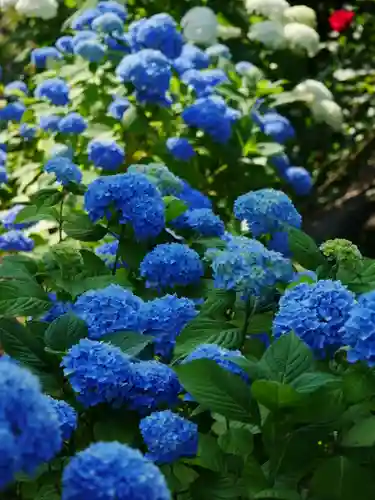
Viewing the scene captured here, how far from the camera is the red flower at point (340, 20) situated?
4523 millimetres

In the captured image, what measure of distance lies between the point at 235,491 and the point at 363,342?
0.25m

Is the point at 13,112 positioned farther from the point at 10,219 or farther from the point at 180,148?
the point at 10,219

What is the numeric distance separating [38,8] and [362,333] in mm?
2756

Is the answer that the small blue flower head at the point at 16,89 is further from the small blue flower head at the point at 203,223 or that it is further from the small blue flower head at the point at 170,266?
the small blue flower head at the point at 170,266

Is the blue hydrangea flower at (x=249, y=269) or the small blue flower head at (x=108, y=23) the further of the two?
the small blue flower head at (x=108, y=23)

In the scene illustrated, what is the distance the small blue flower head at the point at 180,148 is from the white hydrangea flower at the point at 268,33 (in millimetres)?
1123

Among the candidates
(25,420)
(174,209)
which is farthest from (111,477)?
(174,209)

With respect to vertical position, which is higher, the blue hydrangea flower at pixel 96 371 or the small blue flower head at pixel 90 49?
the blue hydrangea flower at pixel 96 371

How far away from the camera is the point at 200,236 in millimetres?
1774

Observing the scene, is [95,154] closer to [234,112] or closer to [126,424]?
[234,112]

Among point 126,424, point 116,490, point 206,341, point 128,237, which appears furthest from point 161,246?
point 116,490

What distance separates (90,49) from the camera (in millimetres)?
2891

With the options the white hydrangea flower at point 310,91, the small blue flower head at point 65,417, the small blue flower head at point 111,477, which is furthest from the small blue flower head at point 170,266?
the white hydrangea flower at point 310,91

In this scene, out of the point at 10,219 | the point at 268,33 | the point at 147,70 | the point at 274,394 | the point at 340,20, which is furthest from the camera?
the point at 340,20
